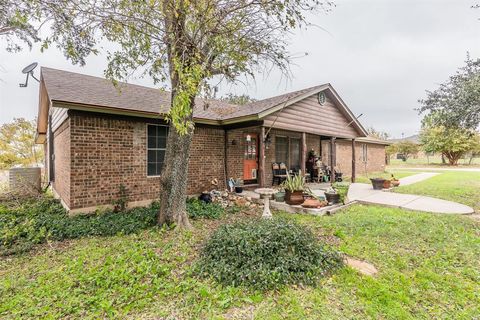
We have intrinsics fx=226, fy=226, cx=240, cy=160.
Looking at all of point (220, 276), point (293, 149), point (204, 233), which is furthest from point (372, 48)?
point (220, 276)

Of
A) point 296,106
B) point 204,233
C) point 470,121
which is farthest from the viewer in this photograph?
point 296,106

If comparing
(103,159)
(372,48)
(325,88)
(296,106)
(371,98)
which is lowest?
(103,159)

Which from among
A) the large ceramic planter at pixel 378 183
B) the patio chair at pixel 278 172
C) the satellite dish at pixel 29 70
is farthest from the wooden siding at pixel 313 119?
the satellite dish at pixel 29 70

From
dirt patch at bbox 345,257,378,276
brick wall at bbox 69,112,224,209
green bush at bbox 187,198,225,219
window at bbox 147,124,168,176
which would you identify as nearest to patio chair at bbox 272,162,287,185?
green bush at bbox 187,198,225,219

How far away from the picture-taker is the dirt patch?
3210 mm

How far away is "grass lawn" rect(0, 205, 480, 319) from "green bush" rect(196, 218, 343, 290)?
141 millimetres

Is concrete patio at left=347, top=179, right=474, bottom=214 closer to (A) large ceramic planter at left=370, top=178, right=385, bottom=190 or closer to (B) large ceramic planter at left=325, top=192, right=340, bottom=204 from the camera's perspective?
(A) large ceramic planter at left=370, top=178, right=385, bottom=190

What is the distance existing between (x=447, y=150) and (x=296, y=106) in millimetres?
30923

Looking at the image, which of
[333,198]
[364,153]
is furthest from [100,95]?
[364,153]

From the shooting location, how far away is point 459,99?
7.56 m

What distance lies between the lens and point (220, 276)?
297 centimetres

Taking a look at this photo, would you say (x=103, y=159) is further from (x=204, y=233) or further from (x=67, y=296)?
(x=67, y=296)

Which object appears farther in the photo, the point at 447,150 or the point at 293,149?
the point at 447,150

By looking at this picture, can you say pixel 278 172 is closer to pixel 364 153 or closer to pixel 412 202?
pixel 412 202
